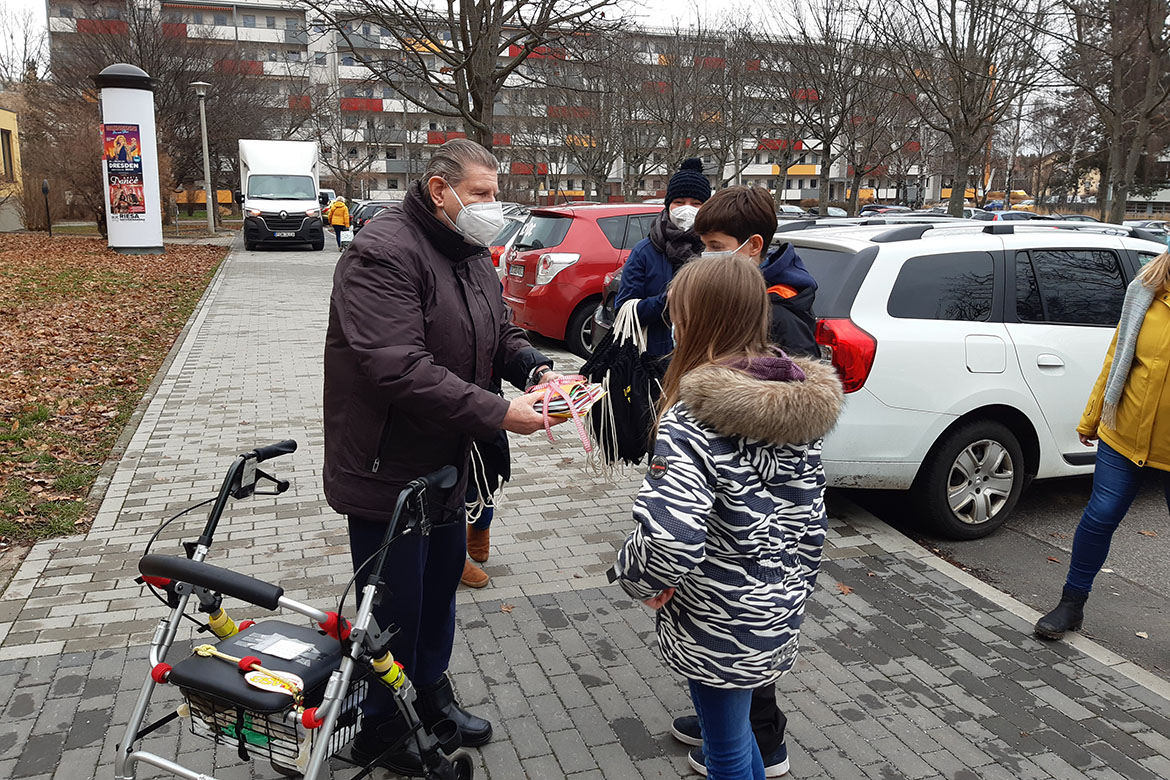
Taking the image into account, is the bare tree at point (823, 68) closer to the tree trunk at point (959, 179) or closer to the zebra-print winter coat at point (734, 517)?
the tree trunk at point (959, 179)

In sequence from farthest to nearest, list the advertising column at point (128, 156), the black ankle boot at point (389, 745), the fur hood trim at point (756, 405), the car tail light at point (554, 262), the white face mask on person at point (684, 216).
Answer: the advertising column at point (128, 156), the car tail light at point (554, 262), the white face mask on person at point (684, 216), the black ankle boot at point (389, 745), the fur hood trim at point (756, 405)

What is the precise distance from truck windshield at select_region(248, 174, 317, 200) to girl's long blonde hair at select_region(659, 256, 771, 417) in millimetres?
26855

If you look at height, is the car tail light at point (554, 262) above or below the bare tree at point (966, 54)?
below

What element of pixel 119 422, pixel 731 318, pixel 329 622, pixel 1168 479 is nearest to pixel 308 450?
pixel 119 422

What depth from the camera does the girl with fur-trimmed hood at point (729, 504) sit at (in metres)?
2.15

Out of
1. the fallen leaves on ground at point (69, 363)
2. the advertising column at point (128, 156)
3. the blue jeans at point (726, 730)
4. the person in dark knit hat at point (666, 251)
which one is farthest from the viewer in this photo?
the advertising column at point (128, 156)

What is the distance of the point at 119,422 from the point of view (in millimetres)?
7402

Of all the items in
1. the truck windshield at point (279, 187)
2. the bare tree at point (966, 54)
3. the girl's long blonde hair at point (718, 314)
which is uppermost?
the bare tree at point (966, 54)

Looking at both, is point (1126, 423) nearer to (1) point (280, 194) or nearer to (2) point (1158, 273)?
(2) point (1158, 273)

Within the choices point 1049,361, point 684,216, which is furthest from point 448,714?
point 1049,361

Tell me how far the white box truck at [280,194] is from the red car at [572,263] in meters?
18.4

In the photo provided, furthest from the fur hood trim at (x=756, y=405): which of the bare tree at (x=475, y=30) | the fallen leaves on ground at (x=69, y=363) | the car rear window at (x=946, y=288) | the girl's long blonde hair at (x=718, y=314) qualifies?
the bare tree at (x=475, y=30)

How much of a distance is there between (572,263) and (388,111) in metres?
58.8

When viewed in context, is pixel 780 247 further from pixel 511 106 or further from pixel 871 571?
pixel 511 106
